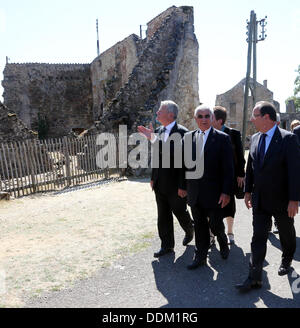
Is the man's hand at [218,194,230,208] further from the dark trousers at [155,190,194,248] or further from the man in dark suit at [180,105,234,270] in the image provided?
the dark trousers at [155,190,194,248]

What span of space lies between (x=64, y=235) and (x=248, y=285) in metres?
3.30

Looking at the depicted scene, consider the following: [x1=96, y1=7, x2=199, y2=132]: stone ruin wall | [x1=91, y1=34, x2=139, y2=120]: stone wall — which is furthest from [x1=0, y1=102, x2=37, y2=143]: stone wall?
[x1=91, y1=34, x2=139, y2=120]: stone wall

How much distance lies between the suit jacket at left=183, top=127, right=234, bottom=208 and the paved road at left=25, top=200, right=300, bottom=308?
809mm

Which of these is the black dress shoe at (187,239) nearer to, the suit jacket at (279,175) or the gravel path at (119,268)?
the gravel path at (119,268)

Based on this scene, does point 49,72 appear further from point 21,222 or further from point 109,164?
point 21,222

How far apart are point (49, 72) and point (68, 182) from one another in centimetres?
2004

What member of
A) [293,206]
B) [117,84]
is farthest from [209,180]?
[117,84]

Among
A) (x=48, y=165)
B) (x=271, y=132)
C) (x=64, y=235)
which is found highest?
(x=271, y=132)

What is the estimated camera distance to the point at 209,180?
3525 mm

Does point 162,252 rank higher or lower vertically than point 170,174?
lower

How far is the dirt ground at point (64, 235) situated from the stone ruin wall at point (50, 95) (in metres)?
20.5

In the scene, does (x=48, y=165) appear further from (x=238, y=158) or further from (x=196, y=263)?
(x=196, y=263)

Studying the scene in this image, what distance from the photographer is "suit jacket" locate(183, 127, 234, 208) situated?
3512mm
